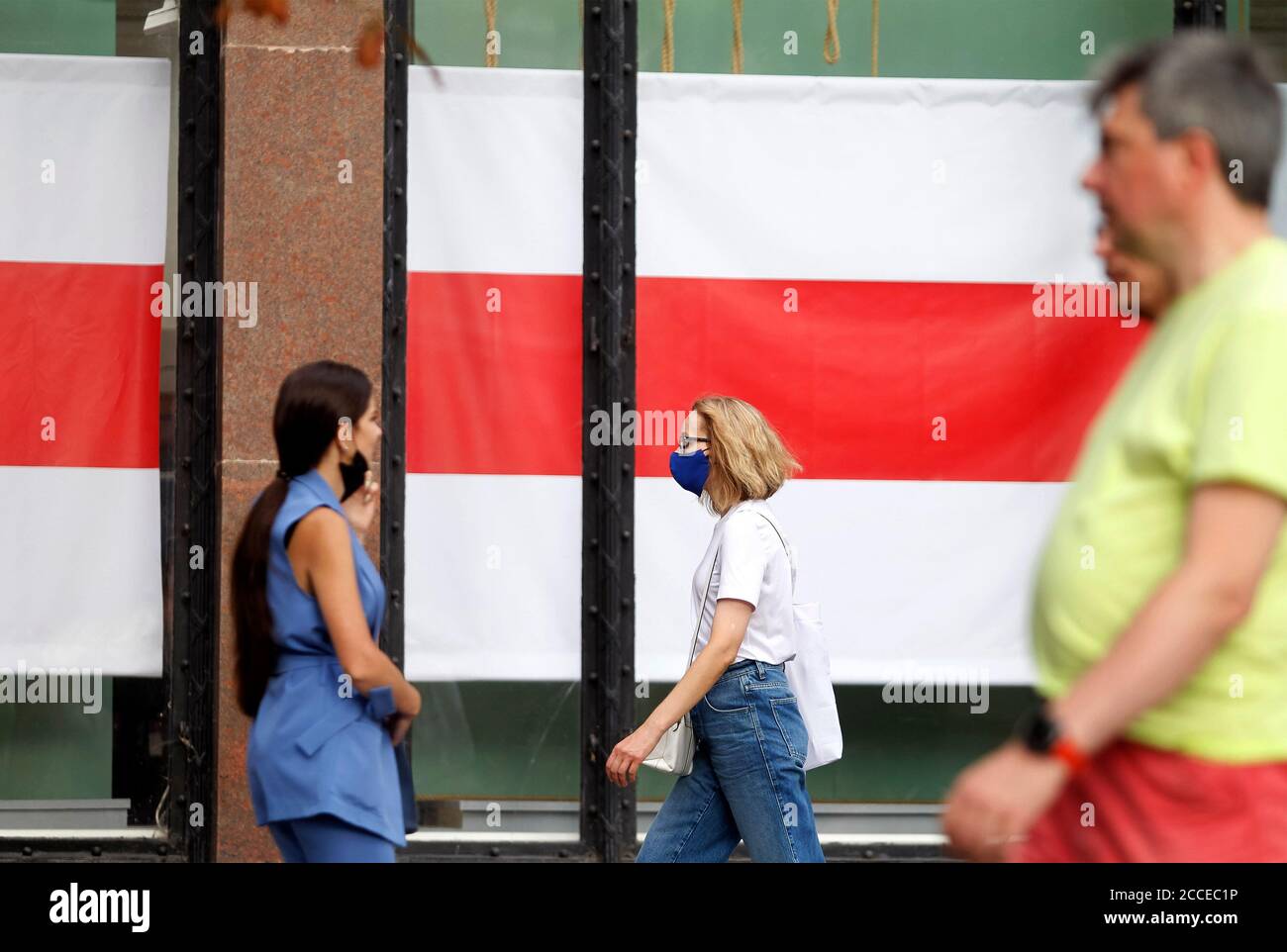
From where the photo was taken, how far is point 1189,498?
203 cm

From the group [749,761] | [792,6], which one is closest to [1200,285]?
[749,761]

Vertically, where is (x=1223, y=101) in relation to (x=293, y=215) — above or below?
below

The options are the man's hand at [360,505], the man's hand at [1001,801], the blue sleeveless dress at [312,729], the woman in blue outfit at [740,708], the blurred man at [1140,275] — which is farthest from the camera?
the woman in blue outfit at [740,708]

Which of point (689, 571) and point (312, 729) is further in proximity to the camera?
point (689, 571)

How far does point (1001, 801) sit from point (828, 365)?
210 inches

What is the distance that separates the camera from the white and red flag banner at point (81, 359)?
709 cm

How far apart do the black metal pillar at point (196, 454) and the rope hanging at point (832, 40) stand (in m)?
2.88

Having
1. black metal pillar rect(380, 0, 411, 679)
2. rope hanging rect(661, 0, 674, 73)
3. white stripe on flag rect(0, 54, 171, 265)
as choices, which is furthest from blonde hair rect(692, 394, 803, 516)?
white stripe on flag rect(0, 54, 171, 265)

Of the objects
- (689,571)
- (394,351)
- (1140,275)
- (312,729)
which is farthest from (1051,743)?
(394,351)

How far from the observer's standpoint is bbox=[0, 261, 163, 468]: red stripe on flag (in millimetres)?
7113

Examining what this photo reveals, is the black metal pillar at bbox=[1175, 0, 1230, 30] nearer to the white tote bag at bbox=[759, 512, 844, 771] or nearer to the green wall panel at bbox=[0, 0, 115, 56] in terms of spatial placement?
the white tote bag at bbox=[759, 512, 844, 771]

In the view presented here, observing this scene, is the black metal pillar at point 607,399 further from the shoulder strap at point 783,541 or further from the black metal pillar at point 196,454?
the shoulder strap at point 783,541

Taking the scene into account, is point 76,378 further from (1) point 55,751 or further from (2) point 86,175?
(1) point 55,751

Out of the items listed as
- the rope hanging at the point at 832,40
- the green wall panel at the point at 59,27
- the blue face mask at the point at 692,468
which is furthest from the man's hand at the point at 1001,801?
the green wall panel at the point at 59,27
